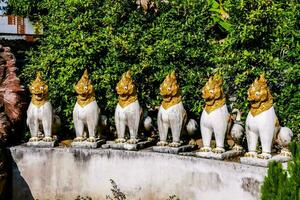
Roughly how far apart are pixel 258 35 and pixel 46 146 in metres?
3.47

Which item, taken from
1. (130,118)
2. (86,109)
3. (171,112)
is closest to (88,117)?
(86,109)

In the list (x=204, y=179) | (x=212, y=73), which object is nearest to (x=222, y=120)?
(x=204, y=179)

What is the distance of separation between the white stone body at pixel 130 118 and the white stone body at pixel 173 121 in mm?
376

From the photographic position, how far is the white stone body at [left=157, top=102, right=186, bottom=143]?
763 centimetres

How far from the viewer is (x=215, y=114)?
7.17m

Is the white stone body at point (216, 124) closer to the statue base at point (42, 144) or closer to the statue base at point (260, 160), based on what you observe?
the statue base at point (260, 160)

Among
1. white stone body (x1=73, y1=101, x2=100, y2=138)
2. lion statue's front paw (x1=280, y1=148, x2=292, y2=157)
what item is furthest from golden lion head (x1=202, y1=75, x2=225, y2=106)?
white stone body (x1=73, y1=101, x2=100, y2=138)

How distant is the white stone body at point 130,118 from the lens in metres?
7.90

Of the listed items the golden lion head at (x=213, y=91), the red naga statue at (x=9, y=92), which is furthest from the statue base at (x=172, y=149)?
the red naga statue at (x=9, y=92)

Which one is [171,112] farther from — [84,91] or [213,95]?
[84,91]

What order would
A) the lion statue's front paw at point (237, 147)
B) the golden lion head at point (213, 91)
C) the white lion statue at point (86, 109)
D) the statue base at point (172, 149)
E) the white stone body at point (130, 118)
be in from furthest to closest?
the white lion statue at point (86, 109) < the white stone body at point (130, 118) < the statue base at point (172, 149) < the lion statue's front paw at point (237, 147) < the golden lion head at point (213, 91)

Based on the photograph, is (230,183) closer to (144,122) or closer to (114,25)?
(144,122)

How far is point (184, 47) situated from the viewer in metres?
9.33

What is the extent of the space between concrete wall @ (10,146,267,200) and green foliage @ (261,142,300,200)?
5.96ft
